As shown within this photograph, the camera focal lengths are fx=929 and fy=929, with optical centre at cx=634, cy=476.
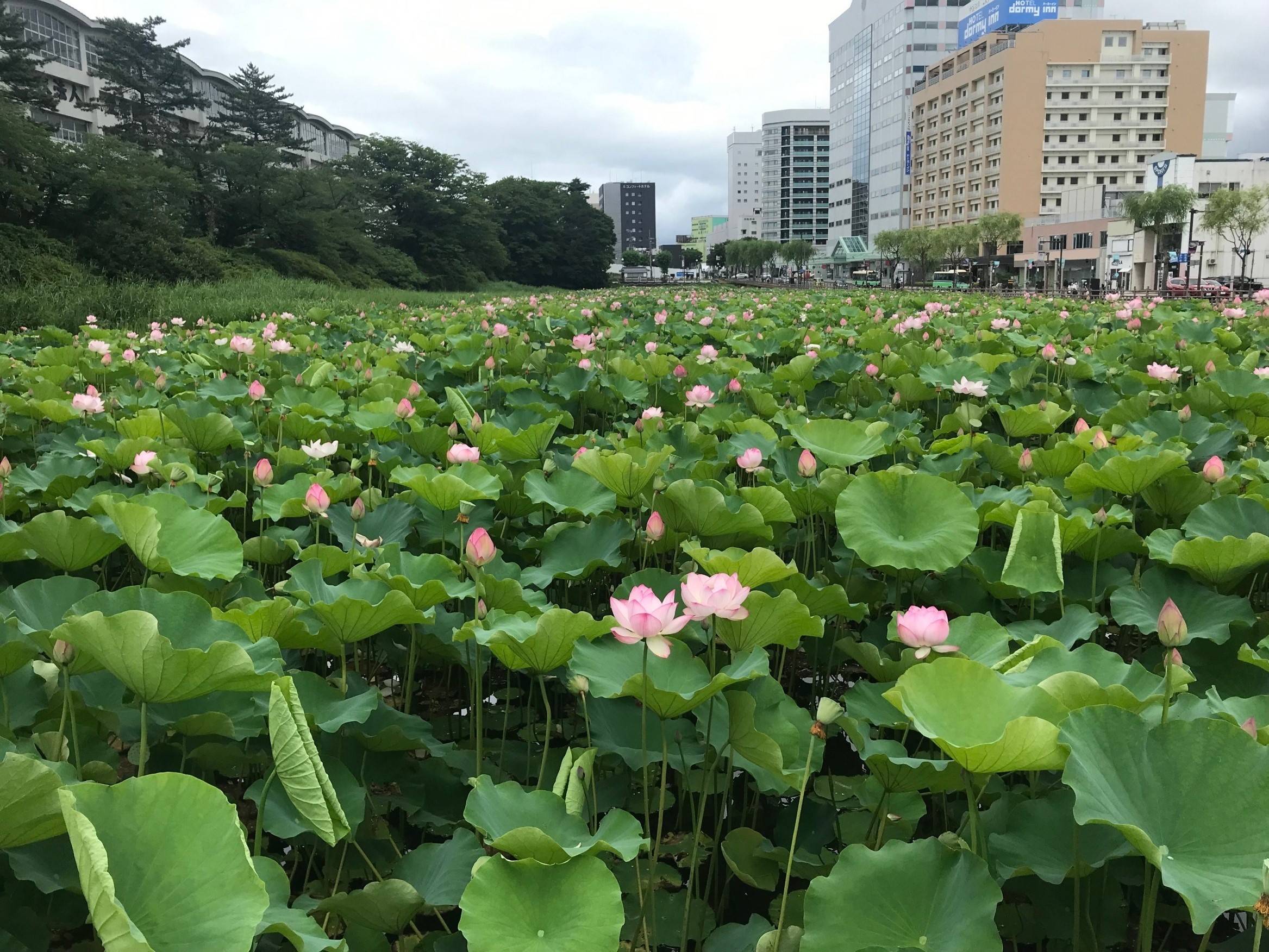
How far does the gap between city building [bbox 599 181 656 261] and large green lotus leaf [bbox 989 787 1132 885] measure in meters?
156

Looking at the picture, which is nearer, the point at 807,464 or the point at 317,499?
the point at 317,499

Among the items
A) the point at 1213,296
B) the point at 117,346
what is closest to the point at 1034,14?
the point at 1213,296

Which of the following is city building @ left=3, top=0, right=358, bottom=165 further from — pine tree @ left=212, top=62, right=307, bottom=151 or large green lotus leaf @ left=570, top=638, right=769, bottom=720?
large green lotus leaf @ left=570, top=638, right=769, bottom=720

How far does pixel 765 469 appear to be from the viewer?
6.28 feet

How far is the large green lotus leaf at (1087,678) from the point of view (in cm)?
90

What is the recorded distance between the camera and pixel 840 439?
2.04 m

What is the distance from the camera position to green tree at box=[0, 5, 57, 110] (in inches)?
856

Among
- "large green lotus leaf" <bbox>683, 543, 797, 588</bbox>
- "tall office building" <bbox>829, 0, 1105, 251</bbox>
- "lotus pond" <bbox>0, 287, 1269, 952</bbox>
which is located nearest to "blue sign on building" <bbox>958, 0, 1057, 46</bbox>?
"tall office building" <bbox>829, 0, 1105, 251</bbox>

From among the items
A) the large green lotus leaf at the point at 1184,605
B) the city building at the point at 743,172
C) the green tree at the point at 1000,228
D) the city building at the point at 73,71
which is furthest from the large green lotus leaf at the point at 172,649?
the city building at the point at 743,172

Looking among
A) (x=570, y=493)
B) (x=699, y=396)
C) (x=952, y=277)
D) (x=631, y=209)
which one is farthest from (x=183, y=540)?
(x=631, y=209)

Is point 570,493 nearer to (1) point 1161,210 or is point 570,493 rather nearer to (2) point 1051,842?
(2) point 1051,842

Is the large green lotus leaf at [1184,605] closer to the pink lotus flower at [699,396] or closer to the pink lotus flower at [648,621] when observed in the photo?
the pink lotus flower at [648,621]

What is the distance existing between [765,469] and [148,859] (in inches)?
54.9

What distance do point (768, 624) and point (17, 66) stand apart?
1077 inches
